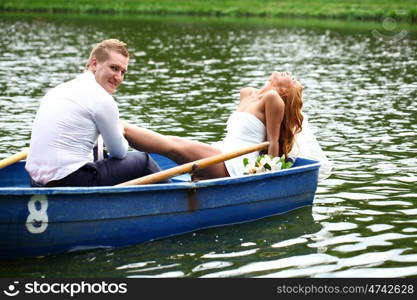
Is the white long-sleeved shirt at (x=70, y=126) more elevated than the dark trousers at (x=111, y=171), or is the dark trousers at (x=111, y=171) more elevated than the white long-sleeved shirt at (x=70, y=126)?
the white long-sleeved shirt at (x=70, y=126)

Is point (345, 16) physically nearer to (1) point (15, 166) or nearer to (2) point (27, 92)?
(2) point (27, 92)

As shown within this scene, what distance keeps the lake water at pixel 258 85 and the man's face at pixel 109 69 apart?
5.50 feet

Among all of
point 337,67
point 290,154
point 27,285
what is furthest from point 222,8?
point 27,285

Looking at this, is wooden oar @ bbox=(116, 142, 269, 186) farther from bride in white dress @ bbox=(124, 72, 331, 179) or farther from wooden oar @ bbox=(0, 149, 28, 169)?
wooden oar @ bbox=(0, 149, 28, 169)

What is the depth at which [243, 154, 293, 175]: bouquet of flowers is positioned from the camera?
9.57 metres

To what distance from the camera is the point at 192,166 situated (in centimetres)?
872

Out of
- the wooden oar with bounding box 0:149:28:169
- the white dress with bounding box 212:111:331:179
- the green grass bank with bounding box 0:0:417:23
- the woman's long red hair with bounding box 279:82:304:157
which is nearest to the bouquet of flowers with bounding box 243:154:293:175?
the white dress with bounding box 212:111:331:179

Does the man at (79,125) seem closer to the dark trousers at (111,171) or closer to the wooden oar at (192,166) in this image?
the dark trousers at (111,171)

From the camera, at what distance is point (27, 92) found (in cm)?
1970

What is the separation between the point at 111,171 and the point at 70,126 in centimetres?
74

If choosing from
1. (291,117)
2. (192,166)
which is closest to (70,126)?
(192,166)

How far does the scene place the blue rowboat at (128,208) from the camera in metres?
7.61

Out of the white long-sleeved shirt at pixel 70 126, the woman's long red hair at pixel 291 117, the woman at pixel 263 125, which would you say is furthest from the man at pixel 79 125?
the woman's long red hair at pixel 291 117

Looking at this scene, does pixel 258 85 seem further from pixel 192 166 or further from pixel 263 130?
pixel 192 166
